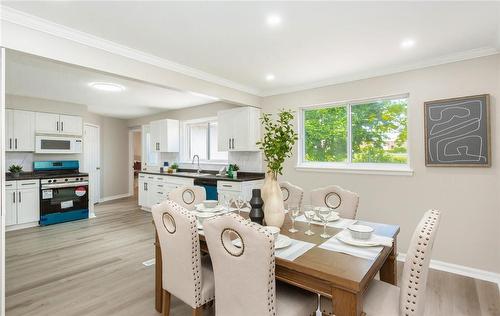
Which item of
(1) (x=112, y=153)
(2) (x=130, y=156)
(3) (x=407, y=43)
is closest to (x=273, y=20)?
(3) (x=407, y=43)

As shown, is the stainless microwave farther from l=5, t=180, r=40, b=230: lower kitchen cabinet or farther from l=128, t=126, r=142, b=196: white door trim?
l=128, t=126, r=142, b=196: white door trim

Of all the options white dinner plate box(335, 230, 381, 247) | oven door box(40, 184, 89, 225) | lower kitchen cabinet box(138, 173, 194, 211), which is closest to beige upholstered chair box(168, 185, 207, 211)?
white dinner plate box(335, 230, 381, 247)

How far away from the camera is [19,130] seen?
4863 millimetres

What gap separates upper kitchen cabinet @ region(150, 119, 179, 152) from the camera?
6.11 m

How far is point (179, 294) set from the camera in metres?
1.80

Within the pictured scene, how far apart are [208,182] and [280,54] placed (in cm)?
265

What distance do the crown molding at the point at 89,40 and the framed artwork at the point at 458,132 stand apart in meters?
2.88

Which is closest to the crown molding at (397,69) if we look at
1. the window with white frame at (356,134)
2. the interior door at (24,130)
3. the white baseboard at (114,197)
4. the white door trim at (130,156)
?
the window with white frame at (356,134)

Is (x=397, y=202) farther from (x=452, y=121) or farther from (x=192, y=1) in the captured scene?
(x=192, y=1)

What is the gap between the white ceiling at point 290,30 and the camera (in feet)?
6.71

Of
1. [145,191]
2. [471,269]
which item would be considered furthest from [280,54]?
[145,191]

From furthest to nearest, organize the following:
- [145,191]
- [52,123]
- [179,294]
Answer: [145,191] < [52,123] < [179,294]

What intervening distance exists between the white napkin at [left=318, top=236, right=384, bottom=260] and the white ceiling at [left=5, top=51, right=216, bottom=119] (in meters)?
2.66

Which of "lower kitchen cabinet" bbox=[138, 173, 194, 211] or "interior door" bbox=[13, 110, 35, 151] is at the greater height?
"interior door" bbox=[13, 110, 35, 151]
